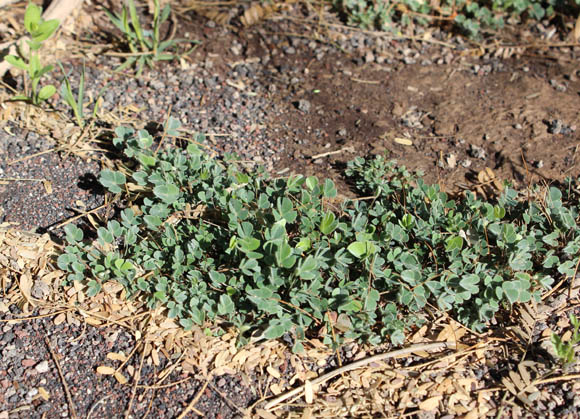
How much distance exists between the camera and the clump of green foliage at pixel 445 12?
13.7ft

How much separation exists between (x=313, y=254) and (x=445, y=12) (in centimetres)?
260

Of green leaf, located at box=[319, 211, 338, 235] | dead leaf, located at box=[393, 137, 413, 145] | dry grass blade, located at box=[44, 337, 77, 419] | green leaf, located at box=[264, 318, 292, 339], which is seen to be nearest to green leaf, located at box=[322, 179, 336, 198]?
green leaf, located at box=[319, 211, 338, 235]

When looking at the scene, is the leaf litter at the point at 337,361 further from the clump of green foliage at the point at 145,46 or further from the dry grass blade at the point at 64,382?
the clump of green foliage at the point at 145,46

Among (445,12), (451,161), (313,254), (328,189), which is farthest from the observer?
(445,12)

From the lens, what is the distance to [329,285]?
250 centimetres

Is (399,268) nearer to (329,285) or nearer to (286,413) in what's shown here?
(329,285)

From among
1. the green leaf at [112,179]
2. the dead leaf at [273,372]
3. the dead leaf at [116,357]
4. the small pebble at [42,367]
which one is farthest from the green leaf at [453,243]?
the small pebble at [42,367]

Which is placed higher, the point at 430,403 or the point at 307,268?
the point at 307,268

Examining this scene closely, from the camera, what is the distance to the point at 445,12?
14.0ft

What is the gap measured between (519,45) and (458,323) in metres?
2.43

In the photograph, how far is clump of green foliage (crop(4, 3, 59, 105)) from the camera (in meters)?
3.19

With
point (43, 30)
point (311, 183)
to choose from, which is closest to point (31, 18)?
point (43, 30)

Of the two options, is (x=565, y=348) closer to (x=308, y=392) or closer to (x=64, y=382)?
(x=308, y=392)

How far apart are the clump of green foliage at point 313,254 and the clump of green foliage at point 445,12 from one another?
1.80 m
